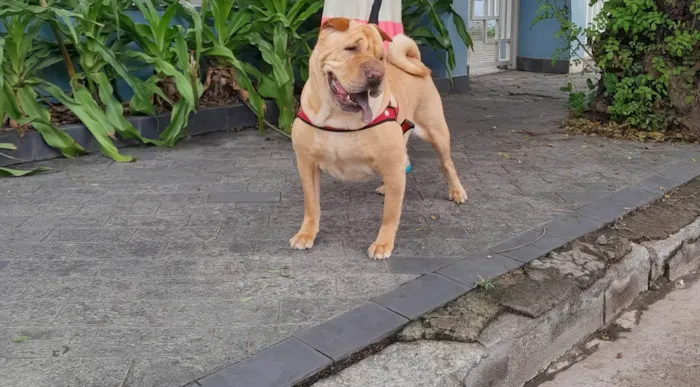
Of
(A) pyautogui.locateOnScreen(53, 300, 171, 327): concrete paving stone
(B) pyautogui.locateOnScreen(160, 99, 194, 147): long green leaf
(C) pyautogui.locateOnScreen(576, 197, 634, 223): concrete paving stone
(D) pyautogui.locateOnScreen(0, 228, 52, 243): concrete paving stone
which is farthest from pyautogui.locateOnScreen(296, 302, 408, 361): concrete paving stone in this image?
(B) pyautogui.locateOnScreen(160, 99, 194, 147): long green leaf

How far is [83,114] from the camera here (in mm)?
5117

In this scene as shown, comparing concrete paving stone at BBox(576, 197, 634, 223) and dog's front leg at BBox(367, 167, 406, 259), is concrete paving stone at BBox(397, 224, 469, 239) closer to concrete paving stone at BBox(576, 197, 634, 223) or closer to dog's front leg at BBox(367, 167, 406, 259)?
dog's front leg at BBox(367, 167, 406, 259)

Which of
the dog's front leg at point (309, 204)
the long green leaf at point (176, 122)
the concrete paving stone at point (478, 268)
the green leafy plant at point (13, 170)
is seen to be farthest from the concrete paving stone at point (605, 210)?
the green leafy plant at point (13, 170)

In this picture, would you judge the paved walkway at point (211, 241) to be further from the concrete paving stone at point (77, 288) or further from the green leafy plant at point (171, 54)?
the green leafy plant at point (171, 54)

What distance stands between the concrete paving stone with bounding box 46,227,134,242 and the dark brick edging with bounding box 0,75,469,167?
1764 millimetres

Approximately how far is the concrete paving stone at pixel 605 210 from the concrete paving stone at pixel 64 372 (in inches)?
105

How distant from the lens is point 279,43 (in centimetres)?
596

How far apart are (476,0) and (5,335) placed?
9.72 meters

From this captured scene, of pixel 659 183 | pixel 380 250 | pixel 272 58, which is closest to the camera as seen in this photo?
pixel 380 250

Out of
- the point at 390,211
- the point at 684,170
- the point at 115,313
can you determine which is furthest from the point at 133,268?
the point at 684,170

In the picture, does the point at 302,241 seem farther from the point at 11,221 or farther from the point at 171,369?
the point at 11,221

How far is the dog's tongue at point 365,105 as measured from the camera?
9.16 feet

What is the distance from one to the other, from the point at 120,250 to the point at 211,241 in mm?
454

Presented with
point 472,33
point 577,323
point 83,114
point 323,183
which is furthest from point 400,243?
point 472,33
